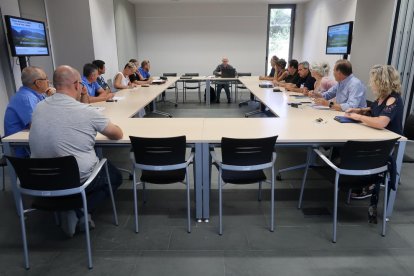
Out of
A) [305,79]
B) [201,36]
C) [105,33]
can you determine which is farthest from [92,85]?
[201,36]

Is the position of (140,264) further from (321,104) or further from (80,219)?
(321,104)

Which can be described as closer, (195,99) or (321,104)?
(321,104)

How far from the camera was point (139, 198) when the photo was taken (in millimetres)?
2850

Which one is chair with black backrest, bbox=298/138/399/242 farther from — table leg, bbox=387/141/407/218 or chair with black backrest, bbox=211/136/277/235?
chair with black backrest, bbox=211/136/277/235

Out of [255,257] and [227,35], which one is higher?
[227,35]

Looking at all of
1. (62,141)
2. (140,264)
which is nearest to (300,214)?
(140,264)

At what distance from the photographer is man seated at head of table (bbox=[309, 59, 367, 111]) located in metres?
3.24

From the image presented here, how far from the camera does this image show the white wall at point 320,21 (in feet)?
23.8

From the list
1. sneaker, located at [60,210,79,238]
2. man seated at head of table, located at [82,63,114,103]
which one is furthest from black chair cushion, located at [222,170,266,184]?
man seated at head of table, located at [82,63,114,103]

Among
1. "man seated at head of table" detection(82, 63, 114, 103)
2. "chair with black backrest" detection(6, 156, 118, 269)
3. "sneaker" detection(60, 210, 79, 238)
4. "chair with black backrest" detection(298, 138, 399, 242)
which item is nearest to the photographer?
"chair with black backrest" detection(6, 156, 118, 269)

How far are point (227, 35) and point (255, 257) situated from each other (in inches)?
363

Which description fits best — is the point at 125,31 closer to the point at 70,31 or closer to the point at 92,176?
the point at 70,31

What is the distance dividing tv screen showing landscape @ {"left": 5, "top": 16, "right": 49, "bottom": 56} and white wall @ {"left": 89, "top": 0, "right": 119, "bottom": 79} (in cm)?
161

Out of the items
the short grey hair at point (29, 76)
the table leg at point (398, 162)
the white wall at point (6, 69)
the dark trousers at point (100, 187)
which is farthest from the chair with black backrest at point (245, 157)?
the white wall at point (6, 69)
